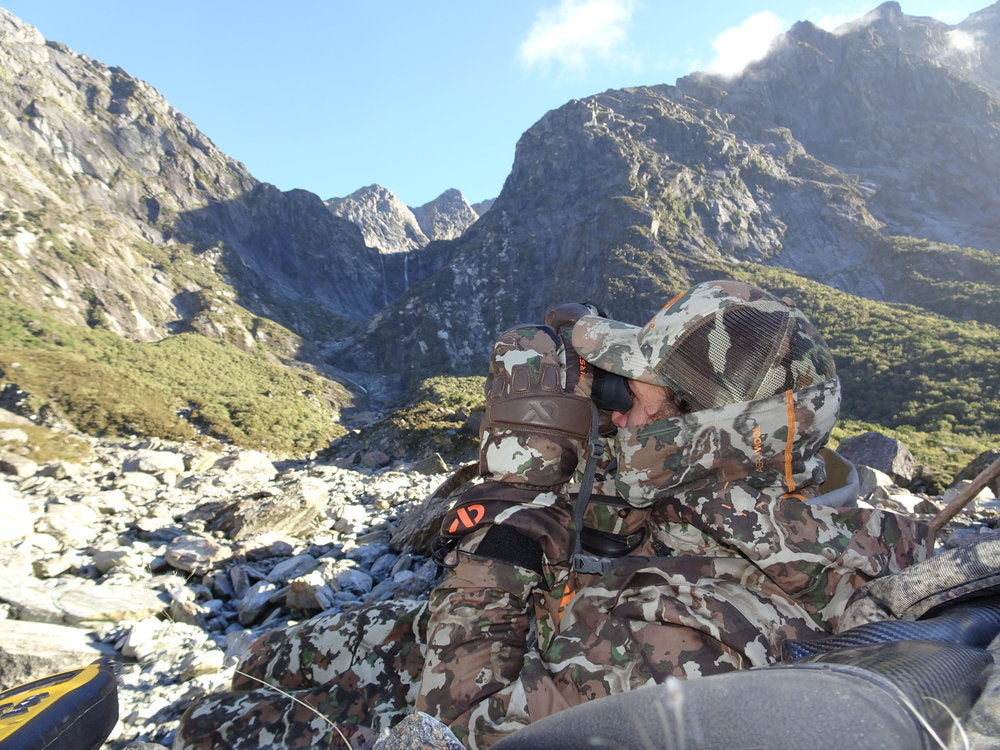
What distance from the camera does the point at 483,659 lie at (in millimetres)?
1749

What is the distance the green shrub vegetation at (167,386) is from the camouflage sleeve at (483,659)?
69.4 ft

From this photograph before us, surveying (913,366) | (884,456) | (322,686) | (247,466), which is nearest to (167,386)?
(247,466)

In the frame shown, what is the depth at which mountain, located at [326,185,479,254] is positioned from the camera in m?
163

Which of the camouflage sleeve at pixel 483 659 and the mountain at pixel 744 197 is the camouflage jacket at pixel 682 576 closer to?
the camouflage sleeve at pixel 483 659

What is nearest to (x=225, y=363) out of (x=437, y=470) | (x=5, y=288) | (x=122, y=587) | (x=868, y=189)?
(x=5, y=288)

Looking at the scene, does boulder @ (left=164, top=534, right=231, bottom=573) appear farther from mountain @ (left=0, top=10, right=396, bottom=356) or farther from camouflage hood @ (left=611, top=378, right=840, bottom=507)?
mountain @ (left=0, top=10, right=396, bottom=356)

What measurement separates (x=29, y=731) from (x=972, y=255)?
8438cm

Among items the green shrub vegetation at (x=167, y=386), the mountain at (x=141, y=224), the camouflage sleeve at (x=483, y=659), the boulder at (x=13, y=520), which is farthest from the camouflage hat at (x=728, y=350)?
the mountain at (x=141, y=224)

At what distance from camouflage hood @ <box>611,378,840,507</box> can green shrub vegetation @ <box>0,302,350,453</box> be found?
21551 mm

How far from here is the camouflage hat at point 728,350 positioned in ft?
5.80

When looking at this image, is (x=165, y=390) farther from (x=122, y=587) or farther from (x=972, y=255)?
(x=972, y=255)

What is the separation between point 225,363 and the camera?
52062 millimetres

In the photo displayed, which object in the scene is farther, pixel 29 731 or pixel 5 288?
pixel 5 288

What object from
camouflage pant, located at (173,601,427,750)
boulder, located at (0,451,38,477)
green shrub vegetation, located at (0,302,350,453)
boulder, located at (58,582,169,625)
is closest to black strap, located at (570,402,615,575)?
camouflage pant, located at (173,601,427,750)
